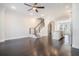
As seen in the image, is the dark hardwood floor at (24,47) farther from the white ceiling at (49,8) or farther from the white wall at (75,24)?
the white ceiling at (49,8)

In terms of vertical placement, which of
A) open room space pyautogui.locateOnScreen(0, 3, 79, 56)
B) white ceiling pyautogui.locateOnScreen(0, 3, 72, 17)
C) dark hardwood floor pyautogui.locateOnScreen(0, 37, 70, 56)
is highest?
white ceiling pyautogui.locateOnScreen(0, 3, 72, 17)

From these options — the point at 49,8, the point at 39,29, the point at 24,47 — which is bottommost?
the point at 24,47

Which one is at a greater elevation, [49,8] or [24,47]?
[49,8]

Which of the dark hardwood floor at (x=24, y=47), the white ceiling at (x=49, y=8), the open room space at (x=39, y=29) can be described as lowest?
the dark hardwood floor at (x=24, y=47)

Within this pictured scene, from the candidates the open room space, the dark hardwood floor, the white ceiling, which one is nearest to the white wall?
the open room space

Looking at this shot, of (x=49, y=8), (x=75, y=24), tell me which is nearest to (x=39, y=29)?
(x=49, y=8)

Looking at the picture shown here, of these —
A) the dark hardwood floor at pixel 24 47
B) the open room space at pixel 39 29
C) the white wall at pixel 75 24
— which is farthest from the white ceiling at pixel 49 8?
the dark hardwood floor at pixel 24 47

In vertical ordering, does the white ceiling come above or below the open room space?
above

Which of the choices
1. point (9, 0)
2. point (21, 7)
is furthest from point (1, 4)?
point (21, 7)

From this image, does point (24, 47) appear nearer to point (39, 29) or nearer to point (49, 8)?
point (39, 29)

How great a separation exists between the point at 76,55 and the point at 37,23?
939 mm

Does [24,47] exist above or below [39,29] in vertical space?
below

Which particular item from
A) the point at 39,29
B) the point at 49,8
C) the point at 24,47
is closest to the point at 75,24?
the point at 49,8

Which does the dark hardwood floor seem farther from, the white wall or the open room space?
the white wall
